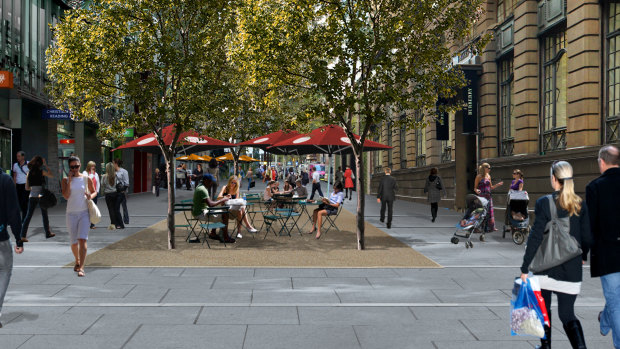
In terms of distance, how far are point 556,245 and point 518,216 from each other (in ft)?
27.7

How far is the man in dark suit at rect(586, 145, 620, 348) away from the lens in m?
4.27

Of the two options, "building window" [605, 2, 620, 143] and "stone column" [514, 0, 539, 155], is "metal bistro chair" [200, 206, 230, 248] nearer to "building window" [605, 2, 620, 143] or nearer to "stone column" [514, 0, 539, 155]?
"building window" [605, 2, 620, 143]

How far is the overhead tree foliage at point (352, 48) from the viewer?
36.0 feet

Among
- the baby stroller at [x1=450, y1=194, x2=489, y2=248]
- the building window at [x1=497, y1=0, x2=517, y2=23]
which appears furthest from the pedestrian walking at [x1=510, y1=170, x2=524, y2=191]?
the building window at [x1=497, y1=0, x2=517, y2=23]

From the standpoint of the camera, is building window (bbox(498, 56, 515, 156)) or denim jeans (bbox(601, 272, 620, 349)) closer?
denim jeans (bbox(601, 272, 620, 349))

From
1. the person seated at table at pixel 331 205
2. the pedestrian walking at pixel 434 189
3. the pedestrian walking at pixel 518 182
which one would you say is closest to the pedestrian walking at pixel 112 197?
the person seated at table at pixel 331 205

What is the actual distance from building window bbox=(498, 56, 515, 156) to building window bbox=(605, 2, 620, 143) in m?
5.22

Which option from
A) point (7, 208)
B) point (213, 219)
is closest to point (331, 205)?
point (213, 219)

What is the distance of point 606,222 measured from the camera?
14.2 ft

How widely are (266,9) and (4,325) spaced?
7.97 metres

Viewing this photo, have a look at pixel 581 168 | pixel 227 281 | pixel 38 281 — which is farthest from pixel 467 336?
pixel 581 168

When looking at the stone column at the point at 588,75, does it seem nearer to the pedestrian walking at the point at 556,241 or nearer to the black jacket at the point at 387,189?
the black jacket at the point at 387,189

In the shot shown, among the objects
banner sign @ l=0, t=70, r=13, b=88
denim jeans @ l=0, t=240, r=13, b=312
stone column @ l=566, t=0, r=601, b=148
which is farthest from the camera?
banner sign @ l=0, t=70, r=13, b=88

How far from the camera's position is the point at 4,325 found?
560 centimetres
